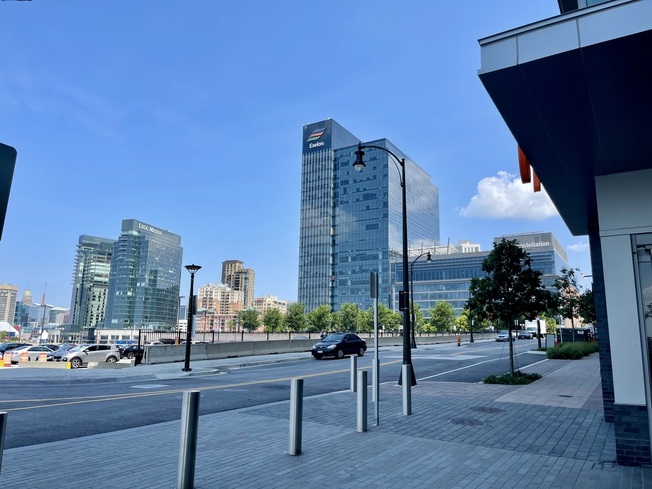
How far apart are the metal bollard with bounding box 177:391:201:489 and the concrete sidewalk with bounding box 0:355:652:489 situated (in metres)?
0.27

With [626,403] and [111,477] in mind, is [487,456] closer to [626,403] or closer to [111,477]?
[626,403]

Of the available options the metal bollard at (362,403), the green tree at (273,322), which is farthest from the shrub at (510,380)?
the green tree at (273,322)

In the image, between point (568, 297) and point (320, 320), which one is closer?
point (568, 297)

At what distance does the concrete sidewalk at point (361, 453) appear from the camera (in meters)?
5.48

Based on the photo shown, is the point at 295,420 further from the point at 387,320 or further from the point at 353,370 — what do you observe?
the point at 387,320

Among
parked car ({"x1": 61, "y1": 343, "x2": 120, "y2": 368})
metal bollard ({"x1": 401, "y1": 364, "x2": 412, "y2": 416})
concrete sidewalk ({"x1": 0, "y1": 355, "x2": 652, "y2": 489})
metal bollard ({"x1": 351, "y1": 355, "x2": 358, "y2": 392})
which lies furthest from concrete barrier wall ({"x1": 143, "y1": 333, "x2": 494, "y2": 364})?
metal bollard ({"x1": 401, "y1": 364, "x2": 412, "y2": 416})

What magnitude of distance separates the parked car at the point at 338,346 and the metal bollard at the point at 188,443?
2330cm

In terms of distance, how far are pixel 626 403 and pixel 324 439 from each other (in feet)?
14.7

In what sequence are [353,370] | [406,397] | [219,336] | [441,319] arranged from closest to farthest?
[406,397] < [353,370] < [219,336] < [441,319]

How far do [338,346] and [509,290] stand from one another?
1432cm

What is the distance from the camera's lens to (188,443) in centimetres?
512

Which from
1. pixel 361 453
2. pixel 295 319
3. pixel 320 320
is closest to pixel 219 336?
pixel 295 319

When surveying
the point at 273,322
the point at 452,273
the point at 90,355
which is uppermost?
the point at 452,273

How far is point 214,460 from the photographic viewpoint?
6.30 m
